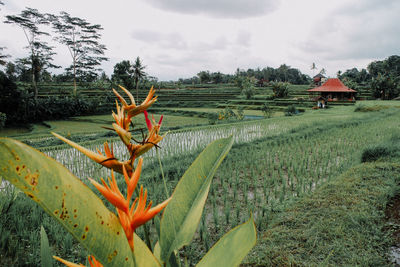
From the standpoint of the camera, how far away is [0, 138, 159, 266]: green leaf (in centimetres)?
28

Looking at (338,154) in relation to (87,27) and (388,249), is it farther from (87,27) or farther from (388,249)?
(87,27)

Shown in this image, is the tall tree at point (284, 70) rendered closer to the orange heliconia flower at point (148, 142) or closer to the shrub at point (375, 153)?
the shrub at point (375, 153)

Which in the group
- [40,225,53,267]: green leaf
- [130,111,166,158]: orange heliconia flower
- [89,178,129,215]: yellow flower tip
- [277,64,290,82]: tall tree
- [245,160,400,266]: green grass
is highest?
[277,64,290,82]: tall tree

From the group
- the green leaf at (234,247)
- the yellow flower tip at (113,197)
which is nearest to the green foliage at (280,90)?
the green leaf at (234,247)

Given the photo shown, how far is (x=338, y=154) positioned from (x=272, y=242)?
4.21 metres

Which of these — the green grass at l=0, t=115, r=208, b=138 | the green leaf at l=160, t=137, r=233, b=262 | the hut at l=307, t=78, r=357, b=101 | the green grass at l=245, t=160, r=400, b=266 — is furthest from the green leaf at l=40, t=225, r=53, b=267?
the hut at l=307, t=78, r=357, b=101

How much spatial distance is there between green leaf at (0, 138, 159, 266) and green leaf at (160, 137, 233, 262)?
0.11 meters

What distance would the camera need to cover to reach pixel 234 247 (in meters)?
0.41

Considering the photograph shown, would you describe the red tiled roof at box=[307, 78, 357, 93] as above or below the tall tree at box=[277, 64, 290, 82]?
below

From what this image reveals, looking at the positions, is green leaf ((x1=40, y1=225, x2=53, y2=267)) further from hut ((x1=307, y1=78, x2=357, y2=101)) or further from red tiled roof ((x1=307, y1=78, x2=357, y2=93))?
hut ((x1=307, y1=78, x2=357, y2=101))

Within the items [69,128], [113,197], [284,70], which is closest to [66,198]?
[113,197]

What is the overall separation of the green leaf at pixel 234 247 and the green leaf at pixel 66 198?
140 millimetres

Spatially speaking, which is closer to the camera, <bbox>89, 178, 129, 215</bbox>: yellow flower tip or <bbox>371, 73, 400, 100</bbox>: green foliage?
<bbox>89, 178, 129, 215</bbox>: yellow flower tip

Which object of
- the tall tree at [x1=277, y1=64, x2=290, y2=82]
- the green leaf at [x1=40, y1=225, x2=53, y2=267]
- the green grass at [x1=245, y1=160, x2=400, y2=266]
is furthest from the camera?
the tall tree at [x1=277, y1=64, x2=290, y2=82]
